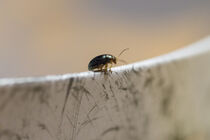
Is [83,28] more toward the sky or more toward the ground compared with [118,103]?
more toward the sky

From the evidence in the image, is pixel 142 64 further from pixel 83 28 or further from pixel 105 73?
pixel 83 28

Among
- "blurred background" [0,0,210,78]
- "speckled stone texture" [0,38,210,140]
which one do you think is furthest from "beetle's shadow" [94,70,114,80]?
"blurred background" [0,0,210,78]

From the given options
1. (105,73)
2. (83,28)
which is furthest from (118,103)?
(83,28)

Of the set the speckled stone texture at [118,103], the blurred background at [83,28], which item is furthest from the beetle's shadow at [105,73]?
the blurred background at [83,28]

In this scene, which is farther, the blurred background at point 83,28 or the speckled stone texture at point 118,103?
the blurred background at point 83,28

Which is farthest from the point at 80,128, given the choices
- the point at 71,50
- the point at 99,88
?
the point at 71,50

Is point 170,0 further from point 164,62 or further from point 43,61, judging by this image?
point 43,61

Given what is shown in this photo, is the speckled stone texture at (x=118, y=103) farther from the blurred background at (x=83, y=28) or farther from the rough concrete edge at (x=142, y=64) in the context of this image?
the blurred background at (x=83, y=28)
